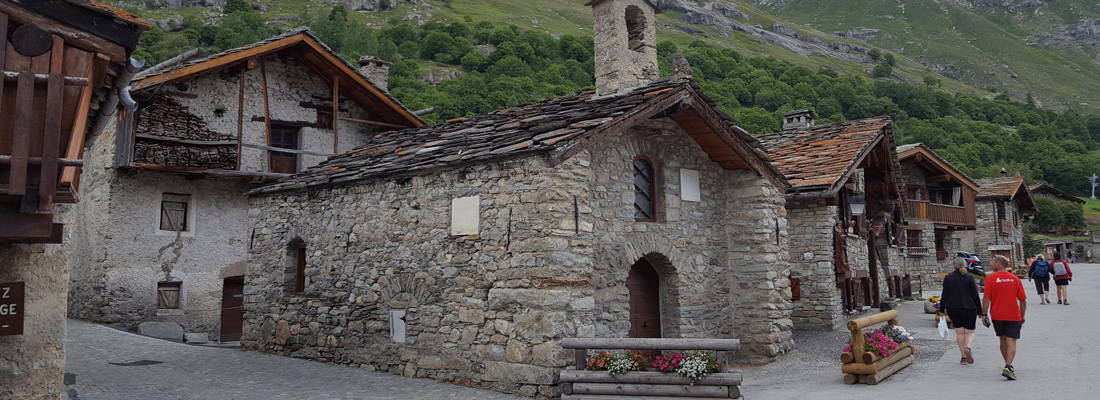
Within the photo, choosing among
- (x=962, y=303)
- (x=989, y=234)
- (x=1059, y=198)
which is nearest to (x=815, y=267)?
(x=962, y=303)

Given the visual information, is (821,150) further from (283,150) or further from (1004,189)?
(1004,189)

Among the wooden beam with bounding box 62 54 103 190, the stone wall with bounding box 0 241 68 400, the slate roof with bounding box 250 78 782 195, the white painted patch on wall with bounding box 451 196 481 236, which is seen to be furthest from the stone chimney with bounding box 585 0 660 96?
the stone wall with bounding box 0 241 68 400

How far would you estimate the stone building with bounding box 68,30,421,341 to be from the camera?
14.8 m

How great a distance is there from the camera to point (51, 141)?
4797 millimetres

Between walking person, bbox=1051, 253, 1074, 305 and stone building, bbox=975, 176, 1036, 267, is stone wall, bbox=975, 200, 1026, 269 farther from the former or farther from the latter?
walking person, bbox=1051, 253, 1074, 305

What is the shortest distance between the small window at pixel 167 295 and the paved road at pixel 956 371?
1247 cm

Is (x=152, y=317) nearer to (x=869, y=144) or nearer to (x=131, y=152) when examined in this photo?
(x=131, y=152)

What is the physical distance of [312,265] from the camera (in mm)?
11453

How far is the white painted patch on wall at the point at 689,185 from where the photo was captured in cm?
1037

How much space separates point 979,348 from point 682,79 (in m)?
6.38

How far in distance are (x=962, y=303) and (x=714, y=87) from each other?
56.1 metres

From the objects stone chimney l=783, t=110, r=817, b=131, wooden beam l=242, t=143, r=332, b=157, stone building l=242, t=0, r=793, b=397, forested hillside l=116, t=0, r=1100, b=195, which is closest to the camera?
stone building l=242, t=0, r=793, b=397

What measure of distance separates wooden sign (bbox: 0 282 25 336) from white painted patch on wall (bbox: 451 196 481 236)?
181 inches

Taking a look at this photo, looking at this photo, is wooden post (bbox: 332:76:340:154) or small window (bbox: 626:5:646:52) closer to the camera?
small window (bbox: 626:5:646:52)
